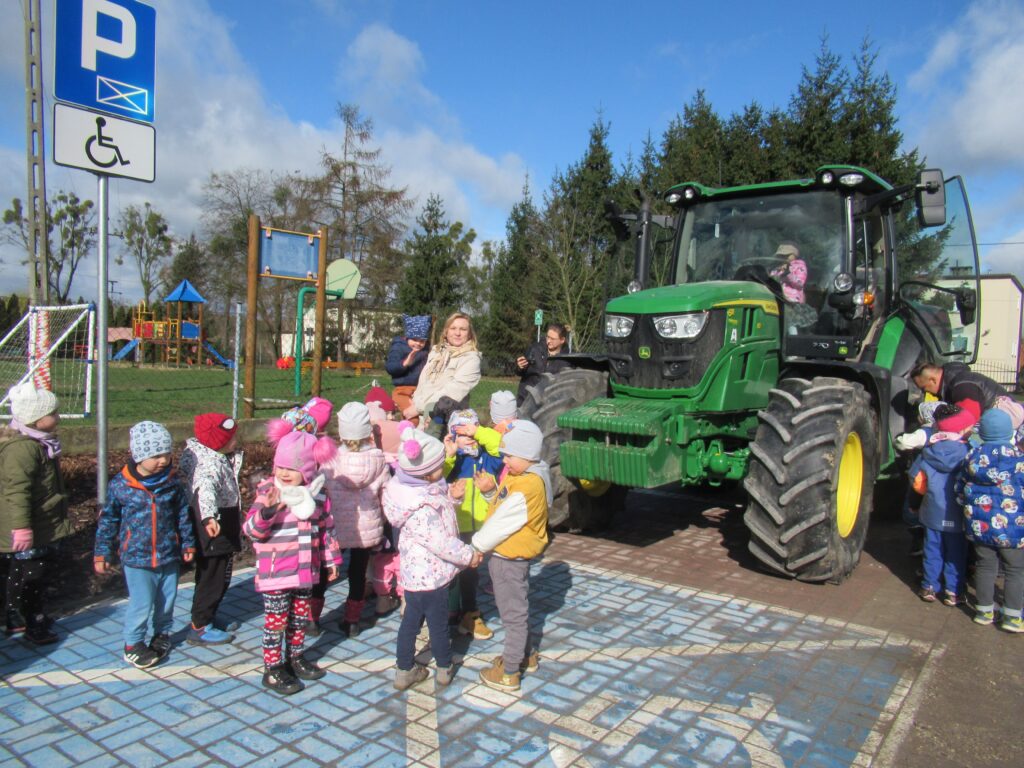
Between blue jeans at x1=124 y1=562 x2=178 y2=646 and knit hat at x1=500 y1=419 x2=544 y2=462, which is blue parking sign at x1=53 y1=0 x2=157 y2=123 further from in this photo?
knit hat at x1=500 y1=419 x2=544 y2=462

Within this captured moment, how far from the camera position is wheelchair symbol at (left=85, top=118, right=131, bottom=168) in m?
4.63

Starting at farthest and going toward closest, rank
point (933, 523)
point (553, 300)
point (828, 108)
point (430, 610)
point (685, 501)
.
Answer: point (553, 300), point (828, 108), point (685, 501), point (933, 523), point (430, 610)

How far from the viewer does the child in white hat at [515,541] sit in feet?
12.2

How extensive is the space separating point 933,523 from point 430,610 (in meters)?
3.56

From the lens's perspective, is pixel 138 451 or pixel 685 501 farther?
pixel 685 501

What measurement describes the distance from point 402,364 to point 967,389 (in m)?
4.48

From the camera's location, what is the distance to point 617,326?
613 centimetres

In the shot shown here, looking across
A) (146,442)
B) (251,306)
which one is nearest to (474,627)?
(146,442)

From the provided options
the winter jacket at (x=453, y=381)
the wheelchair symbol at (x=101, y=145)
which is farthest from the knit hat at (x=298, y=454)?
the wheelchair symbol at (x=101, y=145)

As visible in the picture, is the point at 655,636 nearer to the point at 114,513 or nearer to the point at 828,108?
the point at 114,513

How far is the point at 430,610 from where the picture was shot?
11.8 ft

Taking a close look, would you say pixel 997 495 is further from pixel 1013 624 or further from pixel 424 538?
pixel 424 538

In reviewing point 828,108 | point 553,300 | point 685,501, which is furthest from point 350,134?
point 685,501

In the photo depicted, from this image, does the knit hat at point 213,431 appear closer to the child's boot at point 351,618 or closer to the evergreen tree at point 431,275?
the child's boot at point 351,618
